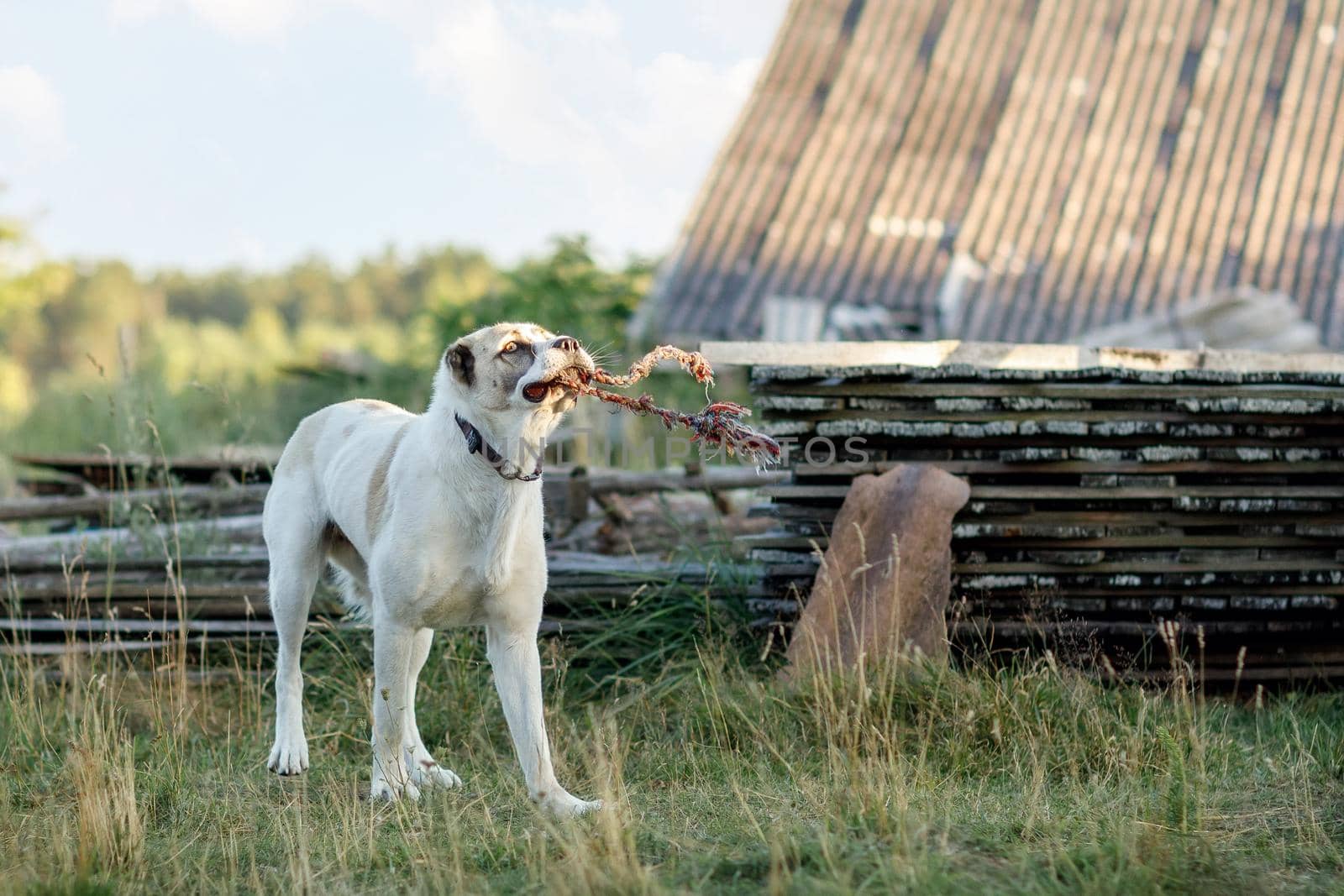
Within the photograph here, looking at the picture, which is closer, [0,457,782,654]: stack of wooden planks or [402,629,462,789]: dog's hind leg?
[402,629,462,789]: dog's hind leg

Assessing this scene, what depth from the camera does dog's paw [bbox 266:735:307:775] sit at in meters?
5.12

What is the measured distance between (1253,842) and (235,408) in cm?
569

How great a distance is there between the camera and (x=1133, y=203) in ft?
46.3

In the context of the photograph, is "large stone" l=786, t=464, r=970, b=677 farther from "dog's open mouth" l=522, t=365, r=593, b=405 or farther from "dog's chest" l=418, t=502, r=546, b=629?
"dog's open mouth" l=522, t=365, r=593, b=405

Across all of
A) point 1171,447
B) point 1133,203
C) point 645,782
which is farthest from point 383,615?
point 1133,203

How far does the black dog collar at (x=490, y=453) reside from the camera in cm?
442

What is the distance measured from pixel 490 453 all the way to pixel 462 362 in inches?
13.1

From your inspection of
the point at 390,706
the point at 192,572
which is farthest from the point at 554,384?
the point at 192,572

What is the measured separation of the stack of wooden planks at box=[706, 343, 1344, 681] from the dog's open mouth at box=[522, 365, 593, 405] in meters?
2.03

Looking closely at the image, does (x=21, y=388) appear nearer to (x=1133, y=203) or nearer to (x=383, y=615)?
(x=1133, y=203)

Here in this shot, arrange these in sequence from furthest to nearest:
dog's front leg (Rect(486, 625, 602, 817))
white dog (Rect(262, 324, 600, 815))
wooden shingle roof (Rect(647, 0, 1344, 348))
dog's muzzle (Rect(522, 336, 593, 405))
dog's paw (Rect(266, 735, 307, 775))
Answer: wooden shingle roof (Rect(647, 0, 1344, 348)) → dog's paw (Rect(266, 735, 307, 775)) → dog's front leg (Rect(486, 625, 602, 817)) → white dog (Rect(262, 324, 600, 815)) → dog's muzzle (Rect(522, 336, 593, 405))

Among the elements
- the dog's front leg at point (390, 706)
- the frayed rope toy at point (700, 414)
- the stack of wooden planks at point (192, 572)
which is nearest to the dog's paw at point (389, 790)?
the dog's front leg at point (390, 706)

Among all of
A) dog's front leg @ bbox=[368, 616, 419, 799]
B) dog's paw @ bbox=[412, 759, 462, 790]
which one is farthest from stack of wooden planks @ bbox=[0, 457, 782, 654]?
dog's front leg @ bbox=[368, 616, 419, 799]

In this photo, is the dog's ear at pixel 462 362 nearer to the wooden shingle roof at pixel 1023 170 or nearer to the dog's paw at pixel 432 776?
the dog's paw at pixel 432 776
